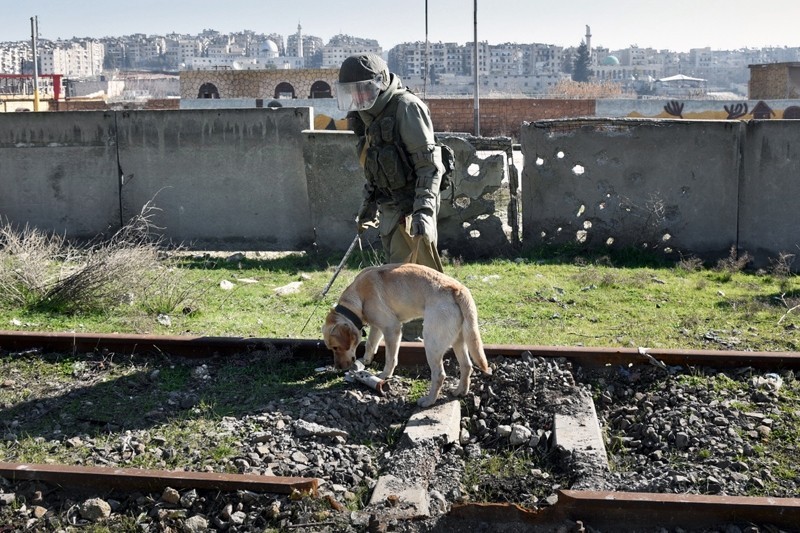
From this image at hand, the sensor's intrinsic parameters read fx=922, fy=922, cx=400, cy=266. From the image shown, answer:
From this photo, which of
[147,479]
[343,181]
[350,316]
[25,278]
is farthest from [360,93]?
[343,181]

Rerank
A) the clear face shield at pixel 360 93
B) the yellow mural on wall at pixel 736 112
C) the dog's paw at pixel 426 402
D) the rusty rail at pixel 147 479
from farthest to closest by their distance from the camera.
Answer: the yellow mural on wall at pixel 736 112 → the clear face shield at pixel 360 93 → the dog's paw at pixel 426 402 → the rusty rail at pixel 147 479

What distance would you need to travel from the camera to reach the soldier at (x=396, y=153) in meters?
6.26

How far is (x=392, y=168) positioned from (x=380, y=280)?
983 millimetres

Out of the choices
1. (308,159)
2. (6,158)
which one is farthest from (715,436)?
(6,158)

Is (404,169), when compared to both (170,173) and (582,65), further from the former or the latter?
(582,65)

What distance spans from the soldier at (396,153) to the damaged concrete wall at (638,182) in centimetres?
462

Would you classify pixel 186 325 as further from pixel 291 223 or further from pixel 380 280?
pixel 291 223

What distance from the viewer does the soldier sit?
20.5 feet

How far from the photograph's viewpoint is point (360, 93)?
6.26 m

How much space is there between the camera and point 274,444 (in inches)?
204

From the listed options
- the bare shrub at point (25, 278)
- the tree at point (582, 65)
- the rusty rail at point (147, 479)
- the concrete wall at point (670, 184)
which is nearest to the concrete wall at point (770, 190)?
the concrete wall at point (670, 184)

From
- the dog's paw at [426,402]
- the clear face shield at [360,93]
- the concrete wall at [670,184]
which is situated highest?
the clear face shield at [360,93]

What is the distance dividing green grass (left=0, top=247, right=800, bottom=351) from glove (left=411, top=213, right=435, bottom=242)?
4.42 ft

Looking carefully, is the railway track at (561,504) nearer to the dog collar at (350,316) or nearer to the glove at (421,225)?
the dog collar at (350,316)
